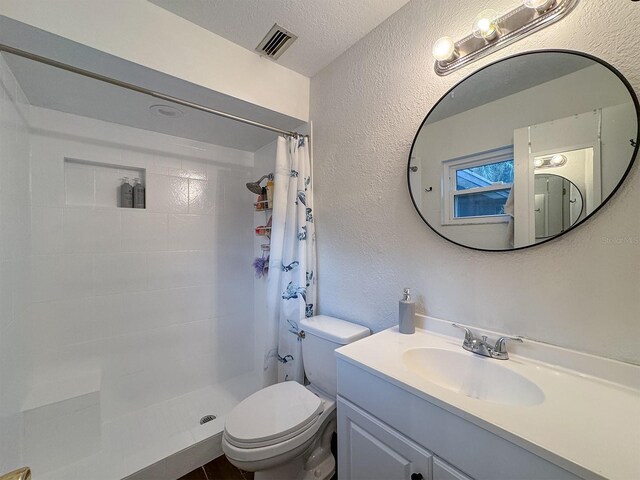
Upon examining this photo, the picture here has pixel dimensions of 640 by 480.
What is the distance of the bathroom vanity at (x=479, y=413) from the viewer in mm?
543

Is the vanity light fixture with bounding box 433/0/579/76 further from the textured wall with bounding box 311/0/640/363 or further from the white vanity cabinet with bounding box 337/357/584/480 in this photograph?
the white vanity cabinet with bounding box 337/357/584/480

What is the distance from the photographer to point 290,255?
1.69m

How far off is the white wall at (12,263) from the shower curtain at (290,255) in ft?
3.90

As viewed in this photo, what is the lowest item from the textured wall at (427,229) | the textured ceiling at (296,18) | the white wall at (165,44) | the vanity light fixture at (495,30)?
the textured wall at (427,229)

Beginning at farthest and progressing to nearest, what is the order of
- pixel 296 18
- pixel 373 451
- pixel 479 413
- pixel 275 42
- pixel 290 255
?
pixel 290 255, pixel 275 42, pixel 296 18, pixel 373 451, pixel 479 413

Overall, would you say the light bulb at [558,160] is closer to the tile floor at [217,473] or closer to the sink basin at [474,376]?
the sink basin at [474,376]

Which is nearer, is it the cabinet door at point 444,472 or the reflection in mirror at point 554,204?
the cabinet door at point 444,472

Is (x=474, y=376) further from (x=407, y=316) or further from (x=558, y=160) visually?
(x=558, y=160)

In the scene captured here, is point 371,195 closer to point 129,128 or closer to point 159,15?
point 159,15

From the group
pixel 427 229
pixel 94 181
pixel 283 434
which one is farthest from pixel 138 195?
pixel 427 229

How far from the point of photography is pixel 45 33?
100 cm

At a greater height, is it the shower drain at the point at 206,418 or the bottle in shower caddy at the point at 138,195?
the bottle in shower caddy at the point at 138,195

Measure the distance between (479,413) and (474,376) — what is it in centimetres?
34

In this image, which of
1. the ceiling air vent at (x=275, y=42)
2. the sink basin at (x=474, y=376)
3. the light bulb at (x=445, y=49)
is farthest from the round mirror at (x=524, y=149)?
the ceiling air vent at (x=275, y=42)
